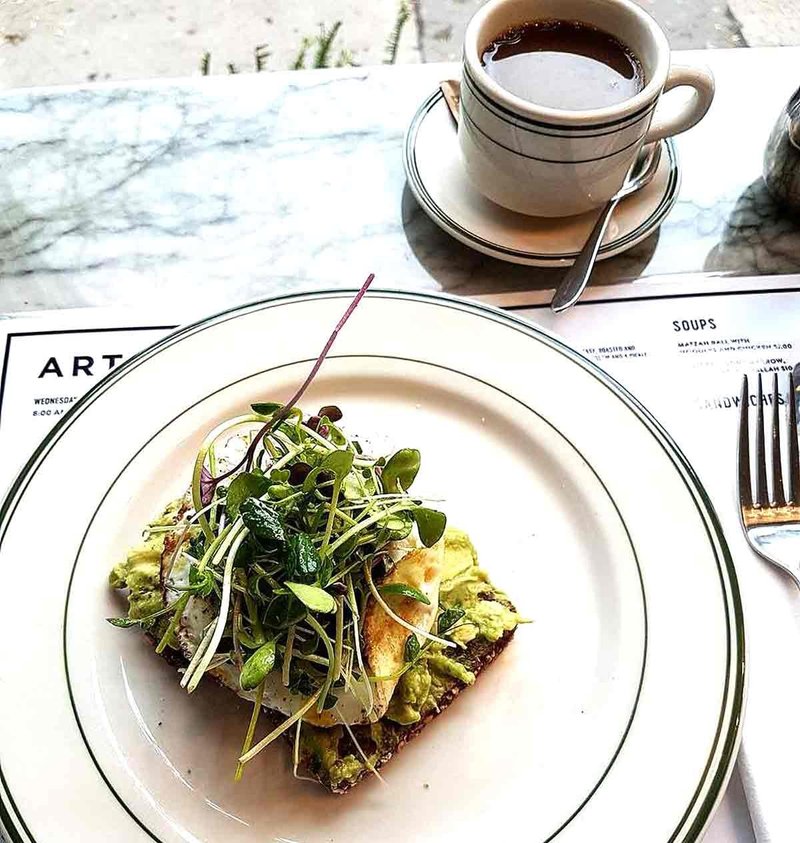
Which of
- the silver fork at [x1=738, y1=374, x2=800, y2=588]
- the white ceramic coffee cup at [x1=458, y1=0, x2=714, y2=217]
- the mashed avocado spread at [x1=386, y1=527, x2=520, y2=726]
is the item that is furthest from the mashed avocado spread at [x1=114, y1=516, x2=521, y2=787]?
the white ceramic coffee cup at [x1=458, y1=0, x2=714, y2=217]

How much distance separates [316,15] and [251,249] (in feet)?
5.39

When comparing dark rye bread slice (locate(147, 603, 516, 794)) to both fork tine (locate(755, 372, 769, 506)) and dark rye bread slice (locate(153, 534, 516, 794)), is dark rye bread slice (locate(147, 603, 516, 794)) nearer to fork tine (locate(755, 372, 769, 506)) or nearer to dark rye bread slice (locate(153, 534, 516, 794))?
dark rye bread slice (locate(153, 534, 516, 794))

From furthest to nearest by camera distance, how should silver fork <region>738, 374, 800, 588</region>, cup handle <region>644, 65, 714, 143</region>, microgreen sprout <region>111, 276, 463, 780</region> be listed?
1. cup handle <region>644, 65, 714, 143</region>
2. silver fork <region>738, 374, 800, 588</region>
3. microgreen sprout <region>111, 276, 463, 780</region>

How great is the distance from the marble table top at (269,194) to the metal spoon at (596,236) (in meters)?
0.09

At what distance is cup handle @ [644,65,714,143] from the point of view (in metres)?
1.50

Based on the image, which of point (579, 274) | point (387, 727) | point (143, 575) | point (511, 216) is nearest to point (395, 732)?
point (387, 727)

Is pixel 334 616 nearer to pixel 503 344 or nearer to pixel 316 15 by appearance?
pixel 503 344

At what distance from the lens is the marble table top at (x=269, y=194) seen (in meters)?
1.67

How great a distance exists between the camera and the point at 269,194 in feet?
5.85

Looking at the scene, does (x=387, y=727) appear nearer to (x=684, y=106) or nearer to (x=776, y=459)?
(x=776, y=459)

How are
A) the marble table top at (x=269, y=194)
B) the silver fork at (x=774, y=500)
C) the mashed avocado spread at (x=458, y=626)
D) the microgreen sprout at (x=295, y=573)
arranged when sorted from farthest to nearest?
1. the marble table top at (x=269, y=194)
2. the silver fork at (x=774, y=500)
3. the mashed avocado spread at (x=458, y=626)
4. the microgreen sprout at (x=295, y=573)

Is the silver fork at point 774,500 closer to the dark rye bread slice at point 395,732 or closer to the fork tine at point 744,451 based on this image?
the fork tine at point 744,451

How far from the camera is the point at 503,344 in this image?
1.42 meters

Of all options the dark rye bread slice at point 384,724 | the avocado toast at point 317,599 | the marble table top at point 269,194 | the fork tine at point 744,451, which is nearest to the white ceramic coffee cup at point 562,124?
the marble table top at point 269,194
